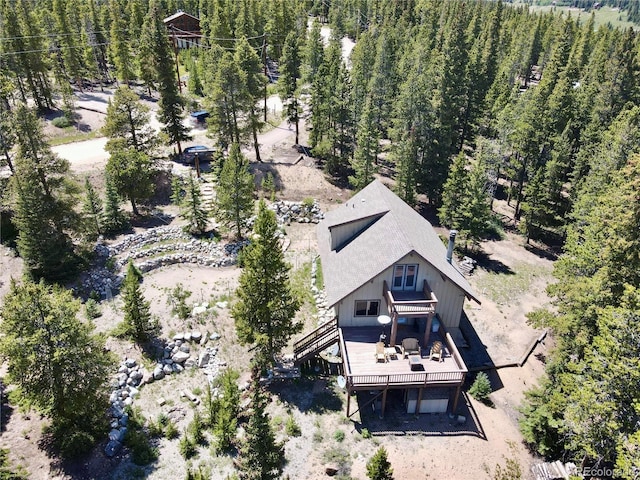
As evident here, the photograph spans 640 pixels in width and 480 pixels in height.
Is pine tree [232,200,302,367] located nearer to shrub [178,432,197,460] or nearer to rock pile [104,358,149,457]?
shrub [178,432,197,460]

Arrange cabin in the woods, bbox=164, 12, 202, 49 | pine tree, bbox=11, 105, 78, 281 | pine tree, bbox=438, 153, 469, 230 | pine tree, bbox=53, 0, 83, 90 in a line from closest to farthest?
1. pine tree, bbox=11, 105, 78, 281
2. pine tree, bbox=438, 153, 469, 230
3. pine tree, bbox=53, 0, 83, 90
4. cabin in the woods, bbox=164, 12, 202, 49

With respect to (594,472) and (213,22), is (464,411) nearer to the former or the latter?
(594,472)

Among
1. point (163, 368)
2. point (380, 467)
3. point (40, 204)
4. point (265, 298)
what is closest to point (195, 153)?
point (40, 204)

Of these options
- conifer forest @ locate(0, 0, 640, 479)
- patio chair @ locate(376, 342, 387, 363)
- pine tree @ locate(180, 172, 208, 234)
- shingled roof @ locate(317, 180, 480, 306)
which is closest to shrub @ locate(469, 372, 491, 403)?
conifer forest @ locate(0, 0, 640, 479)

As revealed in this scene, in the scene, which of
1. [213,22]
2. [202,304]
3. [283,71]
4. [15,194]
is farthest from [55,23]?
[202,304]

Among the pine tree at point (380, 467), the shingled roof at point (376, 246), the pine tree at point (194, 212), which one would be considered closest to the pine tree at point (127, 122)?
the pine tree at point (194, 212)

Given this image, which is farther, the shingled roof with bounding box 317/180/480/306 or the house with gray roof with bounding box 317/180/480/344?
the shingled roof with bounding box 317/180/480/306
